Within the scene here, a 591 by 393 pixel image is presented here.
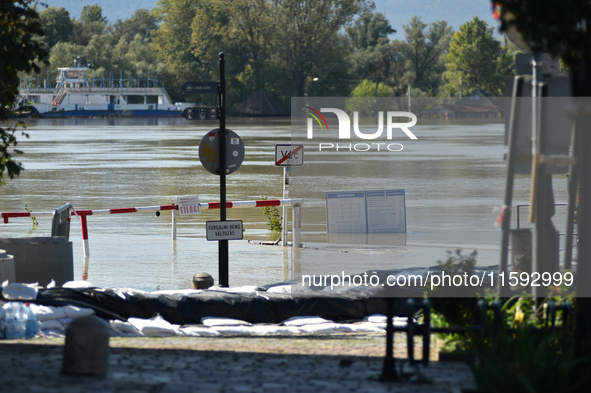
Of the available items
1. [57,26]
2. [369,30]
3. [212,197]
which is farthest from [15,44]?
[57,26]

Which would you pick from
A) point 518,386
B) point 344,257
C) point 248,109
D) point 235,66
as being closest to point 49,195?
point 344,257

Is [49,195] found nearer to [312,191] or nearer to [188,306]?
[312,191]

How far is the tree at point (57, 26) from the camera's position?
163375 mm

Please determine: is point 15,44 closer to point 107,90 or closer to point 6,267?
point 6,267

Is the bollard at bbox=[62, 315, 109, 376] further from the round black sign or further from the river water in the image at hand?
the round black sign

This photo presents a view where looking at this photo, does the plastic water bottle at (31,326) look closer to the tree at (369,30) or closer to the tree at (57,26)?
the tree at (369,30)

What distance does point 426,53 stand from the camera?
14488 centimetres

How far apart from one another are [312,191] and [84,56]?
401 feet

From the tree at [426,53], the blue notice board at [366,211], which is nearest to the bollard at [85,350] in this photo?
the blue notice board at [366,211]

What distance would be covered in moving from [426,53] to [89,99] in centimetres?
4818

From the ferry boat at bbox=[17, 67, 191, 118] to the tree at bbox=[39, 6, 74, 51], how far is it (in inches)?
1160

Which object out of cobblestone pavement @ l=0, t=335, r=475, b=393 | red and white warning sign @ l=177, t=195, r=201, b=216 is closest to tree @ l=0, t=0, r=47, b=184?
cobblestone pavement @ l=0, t=335, r=475, b=393

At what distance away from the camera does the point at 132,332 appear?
407 inches

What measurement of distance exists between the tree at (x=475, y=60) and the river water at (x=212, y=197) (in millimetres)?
66974
